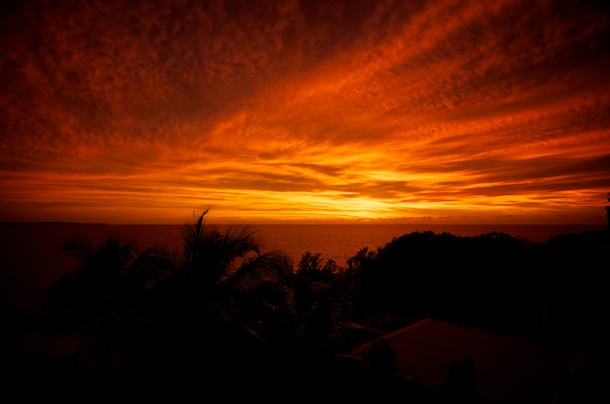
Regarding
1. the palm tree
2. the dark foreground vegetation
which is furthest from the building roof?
the palm tree

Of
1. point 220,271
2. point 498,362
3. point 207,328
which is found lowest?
point 498,362

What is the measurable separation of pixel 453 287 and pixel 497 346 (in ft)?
18.7

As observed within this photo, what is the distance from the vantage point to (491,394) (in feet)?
21.2

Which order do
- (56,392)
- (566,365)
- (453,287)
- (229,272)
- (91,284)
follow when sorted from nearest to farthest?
(229,272)
(91,284)
(56,392)
(566,365)
(453,287)

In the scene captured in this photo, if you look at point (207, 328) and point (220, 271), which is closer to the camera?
point (207, 328)

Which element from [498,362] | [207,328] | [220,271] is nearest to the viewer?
[207,328]

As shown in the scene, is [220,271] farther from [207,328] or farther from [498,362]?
[498,362]

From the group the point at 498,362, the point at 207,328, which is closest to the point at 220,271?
the point at 207,328

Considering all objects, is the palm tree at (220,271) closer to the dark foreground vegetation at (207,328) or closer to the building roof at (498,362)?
the dark foreground vegetation at (207,328)

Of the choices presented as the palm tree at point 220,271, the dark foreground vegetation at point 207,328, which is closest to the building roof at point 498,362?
the dark foreground vegetation at point 207,328

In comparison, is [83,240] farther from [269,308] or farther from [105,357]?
[269,308]

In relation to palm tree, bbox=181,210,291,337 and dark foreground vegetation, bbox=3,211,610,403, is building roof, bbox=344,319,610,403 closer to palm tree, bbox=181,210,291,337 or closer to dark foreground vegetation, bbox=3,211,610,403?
dark foreground vegetation, bbox=3,211,610,403

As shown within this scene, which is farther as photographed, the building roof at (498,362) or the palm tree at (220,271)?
the building roof at (498,362)

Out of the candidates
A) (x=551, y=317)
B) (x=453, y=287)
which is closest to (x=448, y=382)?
(x=551, y=317)
